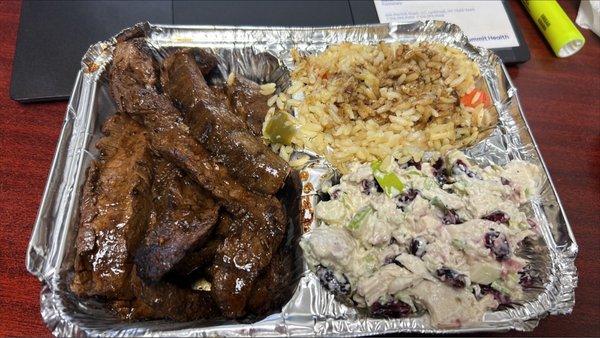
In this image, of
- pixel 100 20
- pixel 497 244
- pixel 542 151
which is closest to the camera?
pixel 497 244

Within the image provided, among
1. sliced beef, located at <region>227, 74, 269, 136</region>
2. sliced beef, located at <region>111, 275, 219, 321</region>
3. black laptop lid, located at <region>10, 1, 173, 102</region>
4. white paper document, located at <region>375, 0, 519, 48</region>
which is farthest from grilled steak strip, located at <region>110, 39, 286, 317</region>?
white paper document, located at <region>375, 0, 519, 48</region>

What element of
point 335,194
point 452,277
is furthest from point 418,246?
point 335,194

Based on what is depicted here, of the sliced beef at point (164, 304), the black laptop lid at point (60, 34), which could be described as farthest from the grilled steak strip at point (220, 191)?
the black laptop lid at point (60, 34)

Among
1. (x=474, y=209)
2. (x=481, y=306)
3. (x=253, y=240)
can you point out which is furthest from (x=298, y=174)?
(x=481, y=306)

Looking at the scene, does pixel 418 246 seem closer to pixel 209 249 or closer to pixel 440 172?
pixel 440 172

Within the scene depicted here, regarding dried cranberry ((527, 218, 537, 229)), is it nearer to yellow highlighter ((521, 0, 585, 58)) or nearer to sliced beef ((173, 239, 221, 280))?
sliced beef ((173, 239, 221, 280))

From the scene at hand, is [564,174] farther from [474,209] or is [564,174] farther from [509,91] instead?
[474,209]

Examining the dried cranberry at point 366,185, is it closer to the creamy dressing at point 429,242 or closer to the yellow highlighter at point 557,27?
the creamy dressing at point 429,242
